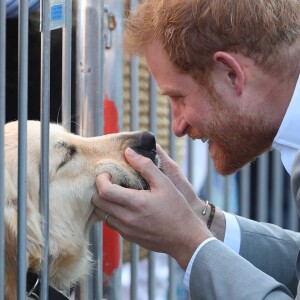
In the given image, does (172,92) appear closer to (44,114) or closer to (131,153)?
(131,153)

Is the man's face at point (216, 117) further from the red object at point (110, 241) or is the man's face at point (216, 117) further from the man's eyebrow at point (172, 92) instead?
the red object at point (110, 241)

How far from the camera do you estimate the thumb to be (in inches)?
82.2

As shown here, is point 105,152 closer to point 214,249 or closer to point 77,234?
point 77,234

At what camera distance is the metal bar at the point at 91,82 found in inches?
102

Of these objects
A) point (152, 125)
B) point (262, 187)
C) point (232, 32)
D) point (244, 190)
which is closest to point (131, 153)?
point (232, 32)

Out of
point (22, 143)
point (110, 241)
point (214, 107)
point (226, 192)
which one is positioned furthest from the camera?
point (226, 192)

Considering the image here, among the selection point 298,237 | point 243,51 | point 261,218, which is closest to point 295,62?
point 243,51

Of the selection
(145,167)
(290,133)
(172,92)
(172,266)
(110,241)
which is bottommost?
(172,266)

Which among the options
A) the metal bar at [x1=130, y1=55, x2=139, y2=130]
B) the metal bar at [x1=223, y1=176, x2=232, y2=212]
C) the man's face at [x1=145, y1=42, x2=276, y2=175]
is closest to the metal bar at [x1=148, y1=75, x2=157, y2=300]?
the metal bar at [x1=130, y1=55, x2=139, y2=130]

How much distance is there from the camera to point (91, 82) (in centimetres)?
262

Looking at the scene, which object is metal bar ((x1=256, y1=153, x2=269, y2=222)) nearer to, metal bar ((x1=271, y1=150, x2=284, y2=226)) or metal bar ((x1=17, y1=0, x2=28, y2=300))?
metal bar ((x1=271, y1=150, x2=284, y2=226))

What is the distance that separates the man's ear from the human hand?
0.35m

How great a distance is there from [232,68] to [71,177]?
66 centimetres

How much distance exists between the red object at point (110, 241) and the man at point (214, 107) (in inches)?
17.6
